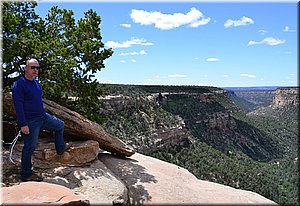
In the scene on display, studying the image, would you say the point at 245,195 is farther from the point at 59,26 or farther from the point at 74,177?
the point at 59,26

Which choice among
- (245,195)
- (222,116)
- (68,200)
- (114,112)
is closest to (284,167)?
(222,116)

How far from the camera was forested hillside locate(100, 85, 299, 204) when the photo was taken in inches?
1972

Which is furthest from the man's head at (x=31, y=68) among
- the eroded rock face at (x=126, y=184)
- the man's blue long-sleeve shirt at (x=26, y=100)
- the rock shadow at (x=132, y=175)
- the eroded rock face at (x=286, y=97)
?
the eroded rock face at (x=286, y=97)

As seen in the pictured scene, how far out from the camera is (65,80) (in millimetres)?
10648

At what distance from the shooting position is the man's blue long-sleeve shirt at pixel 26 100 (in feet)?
22.1

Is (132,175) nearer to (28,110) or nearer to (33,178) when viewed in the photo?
(33,178)

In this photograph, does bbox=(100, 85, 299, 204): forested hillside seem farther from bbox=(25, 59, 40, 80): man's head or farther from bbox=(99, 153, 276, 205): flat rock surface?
bbox=(25, 59, 40, 80): man's head

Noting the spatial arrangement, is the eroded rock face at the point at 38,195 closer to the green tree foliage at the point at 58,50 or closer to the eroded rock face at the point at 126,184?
the eroded rock face at the point at 126,184

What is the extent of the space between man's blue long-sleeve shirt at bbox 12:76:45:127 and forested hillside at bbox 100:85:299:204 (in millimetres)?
28495

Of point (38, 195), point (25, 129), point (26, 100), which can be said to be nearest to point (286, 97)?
point (26, 100)

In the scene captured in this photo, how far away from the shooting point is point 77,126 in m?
9.48

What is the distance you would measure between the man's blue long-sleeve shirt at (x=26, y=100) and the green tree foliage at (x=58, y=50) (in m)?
2.90

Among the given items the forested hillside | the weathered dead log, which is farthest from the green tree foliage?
the forested hillside

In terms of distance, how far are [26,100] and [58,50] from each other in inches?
132
